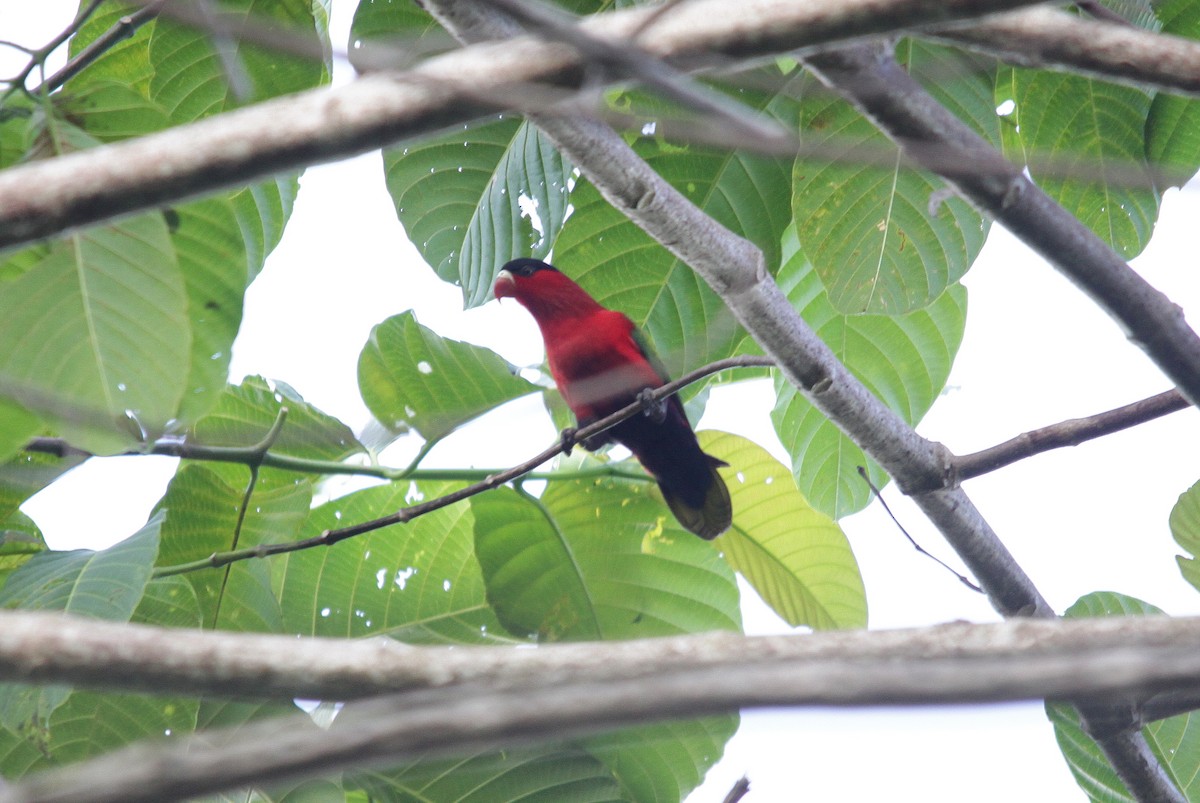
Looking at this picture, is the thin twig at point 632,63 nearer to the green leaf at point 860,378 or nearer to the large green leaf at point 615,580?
the large green leaf at point 615,580

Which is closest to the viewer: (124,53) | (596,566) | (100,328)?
(100,328)

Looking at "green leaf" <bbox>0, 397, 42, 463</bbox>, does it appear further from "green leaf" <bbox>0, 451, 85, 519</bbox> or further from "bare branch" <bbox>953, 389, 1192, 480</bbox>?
"bare branch" <bbox>953, 389, 1192, 480</bbox>

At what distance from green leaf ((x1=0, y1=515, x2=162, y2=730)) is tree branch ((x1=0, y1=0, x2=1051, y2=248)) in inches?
47.0

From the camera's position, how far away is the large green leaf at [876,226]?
8.82 ft

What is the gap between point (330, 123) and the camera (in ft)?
3.48

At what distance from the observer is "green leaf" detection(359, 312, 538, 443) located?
2701mm

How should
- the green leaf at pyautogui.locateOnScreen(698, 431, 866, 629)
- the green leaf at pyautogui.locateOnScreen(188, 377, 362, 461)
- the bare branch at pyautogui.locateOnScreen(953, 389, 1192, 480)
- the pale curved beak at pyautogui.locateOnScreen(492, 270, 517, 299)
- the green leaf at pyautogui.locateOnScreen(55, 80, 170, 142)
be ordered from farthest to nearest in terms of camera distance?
the pale curved beak at pyautogui.locateOnScreen(492, 270, 517, 299) < the green leaf at pyautogui.locateOnScreen(698, 431, 866, 629) < the green leaf at pyautogui.locateOnScreen(188, 377, 362, 461) < the bare branch at pyautogui.locateOnScreen(953, 389, 1192, 480) < the green leaf at pyautogui.locateOnScreen(55, 80, 170, 142)

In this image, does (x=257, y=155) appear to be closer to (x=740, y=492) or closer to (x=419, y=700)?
(x=419, y=700)

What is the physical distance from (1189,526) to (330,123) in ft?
7.19

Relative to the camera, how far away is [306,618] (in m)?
2.91

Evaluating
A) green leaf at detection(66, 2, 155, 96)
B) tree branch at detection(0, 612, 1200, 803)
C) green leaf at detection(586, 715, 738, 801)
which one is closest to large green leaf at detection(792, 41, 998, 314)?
green leaf at detection(586, 715, 738, 801)

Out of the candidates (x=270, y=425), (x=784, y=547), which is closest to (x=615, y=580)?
(x=784, y=547)

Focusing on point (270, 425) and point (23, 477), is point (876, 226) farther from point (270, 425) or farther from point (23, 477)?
point (23, 477)

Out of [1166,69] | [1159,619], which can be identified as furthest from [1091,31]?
[1159,619]
